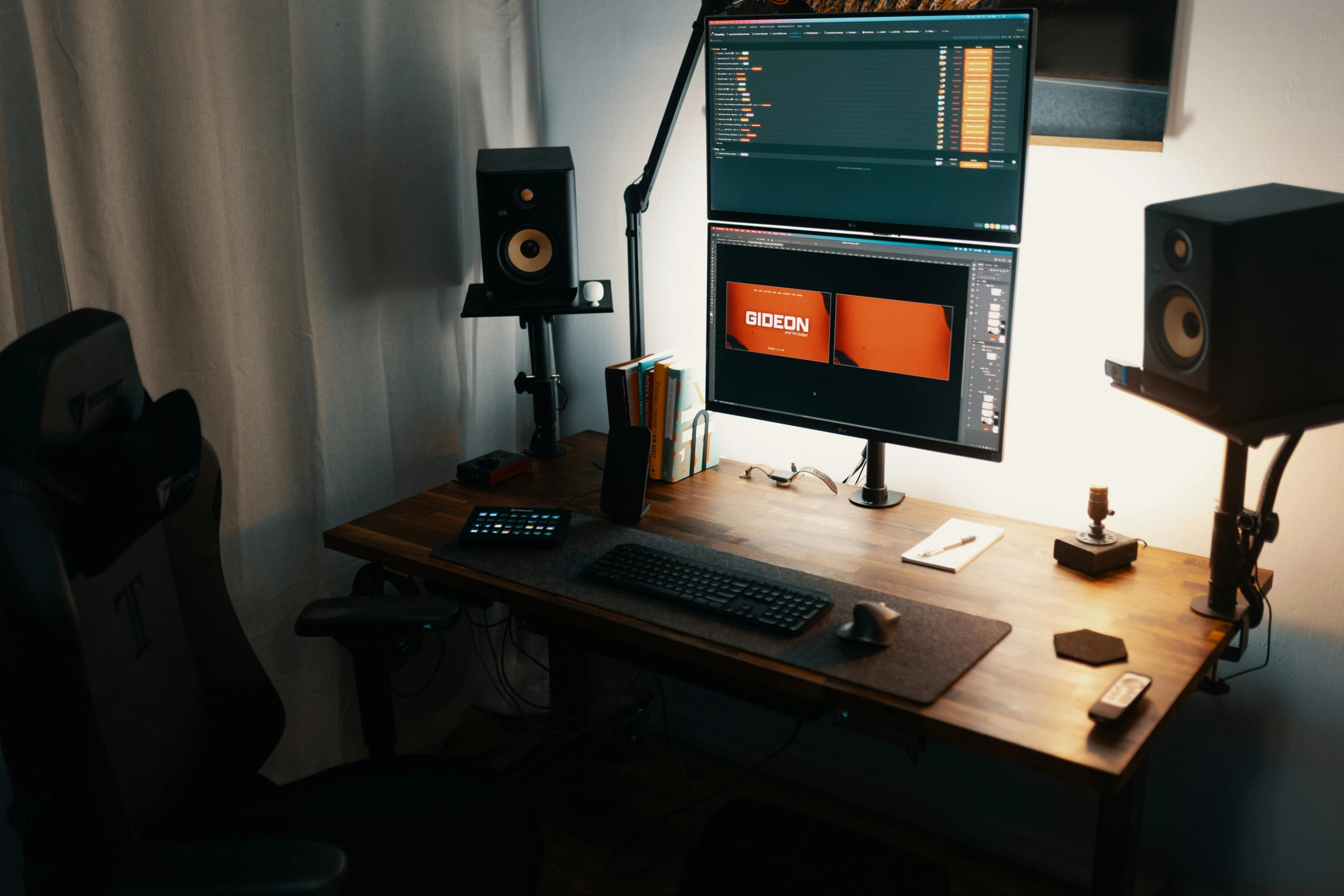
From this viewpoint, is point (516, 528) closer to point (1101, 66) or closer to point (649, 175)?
point (649, 175)

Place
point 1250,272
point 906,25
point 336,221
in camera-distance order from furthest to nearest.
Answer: point 336,221
point 906,25
point 1250,272

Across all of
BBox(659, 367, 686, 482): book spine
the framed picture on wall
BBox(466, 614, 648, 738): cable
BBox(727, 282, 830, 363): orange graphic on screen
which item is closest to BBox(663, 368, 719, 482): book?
BBox(659, 367, 686, 482): book spine

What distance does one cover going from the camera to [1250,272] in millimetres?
1321

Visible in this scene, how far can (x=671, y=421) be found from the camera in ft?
6.77

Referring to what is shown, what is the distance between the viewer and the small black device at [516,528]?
5.91ft

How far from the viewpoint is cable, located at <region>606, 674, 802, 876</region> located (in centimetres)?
217

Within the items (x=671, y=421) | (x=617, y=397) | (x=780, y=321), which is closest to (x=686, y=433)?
(x=671, y=421)

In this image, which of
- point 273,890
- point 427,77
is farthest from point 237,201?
point 273,890

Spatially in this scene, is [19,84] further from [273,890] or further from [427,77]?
[273,890]

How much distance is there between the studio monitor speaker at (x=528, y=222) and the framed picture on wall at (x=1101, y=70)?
676mm

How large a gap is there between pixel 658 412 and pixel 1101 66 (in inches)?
37.7

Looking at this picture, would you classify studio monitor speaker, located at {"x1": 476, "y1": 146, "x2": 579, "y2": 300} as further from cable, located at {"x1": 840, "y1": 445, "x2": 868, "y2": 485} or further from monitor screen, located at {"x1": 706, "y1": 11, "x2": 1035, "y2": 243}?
cable, located at {"x1": 840, "y1": 445, "x2": 868, "y2": 485}

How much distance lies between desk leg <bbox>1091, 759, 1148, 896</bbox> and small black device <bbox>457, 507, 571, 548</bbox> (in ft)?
3.01

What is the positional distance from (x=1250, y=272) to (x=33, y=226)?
5.64 feet
